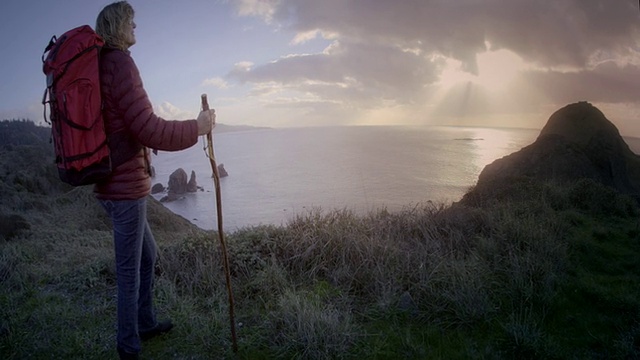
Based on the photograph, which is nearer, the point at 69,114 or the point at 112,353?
the point at 69,114

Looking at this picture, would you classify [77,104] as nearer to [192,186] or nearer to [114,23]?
[114,23]

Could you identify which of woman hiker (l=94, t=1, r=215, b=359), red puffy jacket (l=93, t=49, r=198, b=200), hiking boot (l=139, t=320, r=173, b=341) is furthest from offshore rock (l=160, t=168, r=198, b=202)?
red puffy jacket (l=93, t=49, r=198, b=200)

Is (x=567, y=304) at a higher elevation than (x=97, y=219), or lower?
higher

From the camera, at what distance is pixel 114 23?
8.51 feet

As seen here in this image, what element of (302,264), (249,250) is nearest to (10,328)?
(249,250)

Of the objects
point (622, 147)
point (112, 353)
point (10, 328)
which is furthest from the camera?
point (622, 147)

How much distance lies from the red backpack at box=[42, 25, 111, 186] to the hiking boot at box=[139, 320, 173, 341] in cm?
172

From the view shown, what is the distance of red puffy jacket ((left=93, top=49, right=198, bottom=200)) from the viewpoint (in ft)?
8.24

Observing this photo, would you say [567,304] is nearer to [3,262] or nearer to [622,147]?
[3,262]

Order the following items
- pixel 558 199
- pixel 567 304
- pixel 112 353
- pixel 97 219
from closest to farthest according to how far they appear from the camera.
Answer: pixel 112 353 → pixel 567 304 → pixel 558 199 → pixel 97 219

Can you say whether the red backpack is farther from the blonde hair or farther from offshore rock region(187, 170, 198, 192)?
offshore rock region(187, 170, 198, 192)

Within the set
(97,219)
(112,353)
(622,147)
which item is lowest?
(97,219)

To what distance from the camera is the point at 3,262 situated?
17.1 ft

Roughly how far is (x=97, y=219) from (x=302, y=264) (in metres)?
24.2
